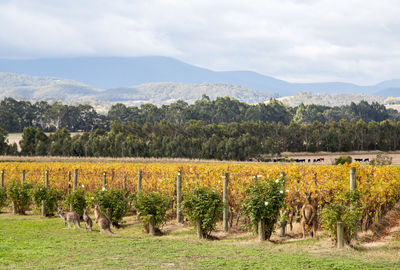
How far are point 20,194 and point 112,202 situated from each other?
6.79 m

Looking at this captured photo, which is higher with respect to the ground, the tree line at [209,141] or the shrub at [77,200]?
the tree line at [209,141]

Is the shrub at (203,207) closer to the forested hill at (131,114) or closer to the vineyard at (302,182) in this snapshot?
the vineyard at (302,182)

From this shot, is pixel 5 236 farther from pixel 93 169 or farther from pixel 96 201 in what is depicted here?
pixel 93 169

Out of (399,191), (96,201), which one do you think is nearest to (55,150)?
(96,201)

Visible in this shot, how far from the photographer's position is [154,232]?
14547 millimetres

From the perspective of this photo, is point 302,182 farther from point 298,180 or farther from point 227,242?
point 227,242

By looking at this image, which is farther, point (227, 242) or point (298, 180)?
point (298, 180)

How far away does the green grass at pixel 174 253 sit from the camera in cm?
959

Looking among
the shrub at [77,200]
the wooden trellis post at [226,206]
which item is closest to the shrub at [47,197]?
the shrub at [77,200]

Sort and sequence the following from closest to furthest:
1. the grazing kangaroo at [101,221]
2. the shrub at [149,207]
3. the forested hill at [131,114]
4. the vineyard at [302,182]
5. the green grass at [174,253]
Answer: the green grass at [174,253] → the vineyard at [302,182] → the shrub at [149,207] → the grazing kangaroo at [101,221] → the forested hill at [131,114]

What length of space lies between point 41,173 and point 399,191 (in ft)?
61.1

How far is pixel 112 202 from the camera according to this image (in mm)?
15766

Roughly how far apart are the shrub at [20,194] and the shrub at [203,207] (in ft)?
32.1

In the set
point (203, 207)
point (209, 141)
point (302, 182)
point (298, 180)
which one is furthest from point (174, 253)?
point (209, 141)
